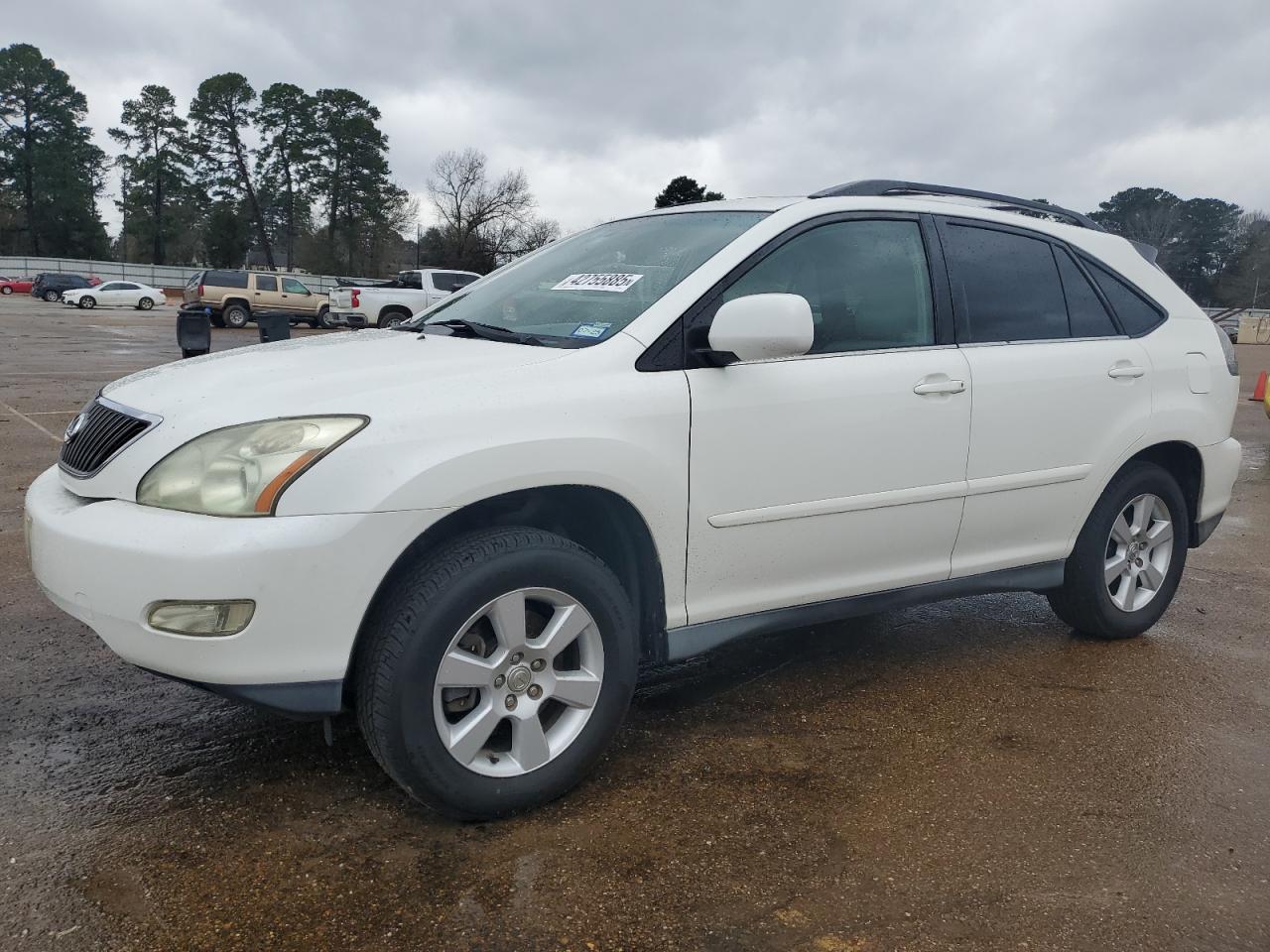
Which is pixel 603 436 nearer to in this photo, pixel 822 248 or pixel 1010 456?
pixel 822 248

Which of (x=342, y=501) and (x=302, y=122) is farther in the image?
(x=302, y=122)

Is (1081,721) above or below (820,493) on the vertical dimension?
below

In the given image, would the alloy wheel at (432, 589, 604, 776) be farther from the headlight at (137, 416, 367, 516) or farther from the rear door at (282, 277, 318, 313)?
the rear door at (282, 277, 318, 313)

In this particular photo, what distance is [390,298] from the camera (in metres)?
23.7

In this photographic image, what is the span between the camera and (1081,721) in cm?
351

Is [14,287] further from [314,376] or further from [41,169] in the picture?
[314,376]

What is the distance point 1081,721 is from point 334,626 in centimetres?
254

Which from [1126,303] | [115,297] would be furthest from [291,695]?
[115,297]

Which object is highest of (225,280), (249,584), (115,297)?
(225,280)

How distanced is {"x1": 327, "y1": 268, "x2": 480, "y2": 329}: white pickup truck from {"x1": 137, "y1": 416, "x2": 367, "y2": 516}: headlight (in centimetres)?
2113

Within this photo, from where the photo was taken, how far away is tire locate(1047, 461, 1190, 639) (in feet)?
13.4

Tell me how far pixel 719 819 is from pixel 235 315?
28.8 metres

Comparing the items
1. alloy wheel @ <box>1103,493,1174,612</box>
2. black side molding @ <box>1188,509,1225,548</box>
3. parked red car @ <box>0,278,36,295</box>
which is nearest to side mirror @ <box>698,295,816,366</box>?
alloy wheel @ <box>1103,493,1174,612</box>

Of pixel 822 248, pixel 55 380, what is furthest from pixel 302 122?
pixel 822 248
